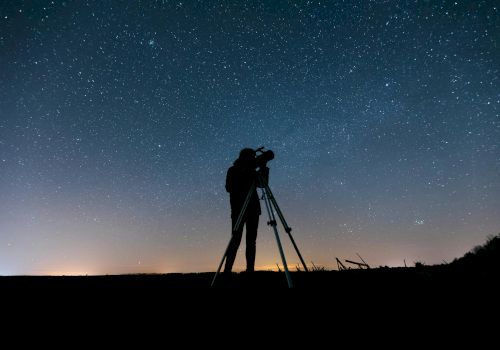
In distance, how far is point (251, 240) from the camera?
4.68 meters

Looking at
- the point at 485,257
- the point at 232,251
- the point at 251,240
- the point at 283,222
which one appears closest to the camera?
the point at 485,257

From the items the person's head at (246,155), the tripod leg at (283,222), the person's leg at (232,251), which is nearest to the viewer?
the tripod leg at (283,222)

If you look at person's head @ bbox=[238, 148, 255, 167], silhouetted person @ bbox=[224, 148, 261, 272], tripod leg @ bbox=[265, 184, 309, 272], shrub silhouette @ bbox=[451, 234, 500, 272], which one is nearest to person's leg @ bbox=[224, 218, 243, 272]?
silhouetted person @ bbox=[224, 148, 261, 272]

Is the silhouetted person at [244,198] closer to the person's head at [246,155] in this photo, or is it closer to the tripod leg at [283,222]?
the person's head at [246,155]

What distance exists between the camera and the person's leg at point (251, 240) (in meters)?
4.66

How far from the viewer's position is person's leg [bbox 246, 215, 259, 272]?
15.3 feet

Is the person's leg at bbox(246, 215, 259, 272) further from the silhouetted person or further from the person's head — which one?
the person's head

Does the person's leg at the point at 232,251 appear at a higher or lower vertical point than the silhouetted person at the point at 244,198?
lower

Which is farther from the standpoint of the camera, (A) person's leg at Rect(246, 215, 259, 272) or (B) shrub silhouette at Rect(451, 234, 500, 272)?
(A) person's leg at Rect(246, 215, 259, 272)

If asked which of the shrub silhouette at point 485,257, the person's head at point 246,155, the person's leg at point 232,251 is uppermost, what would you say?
the person's head at point 246,155

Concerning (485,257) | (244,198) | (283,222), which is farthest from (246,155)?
(485,257)

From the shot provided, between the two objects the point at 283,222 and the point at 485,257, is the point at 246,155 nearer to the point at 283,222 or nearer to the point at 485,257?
the point at 283,222

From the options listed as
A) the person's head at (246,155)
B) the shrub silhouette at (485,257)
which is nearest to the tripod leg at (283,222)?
the person's head at (246,155)

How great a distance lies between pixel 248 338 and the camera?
1648 mm
